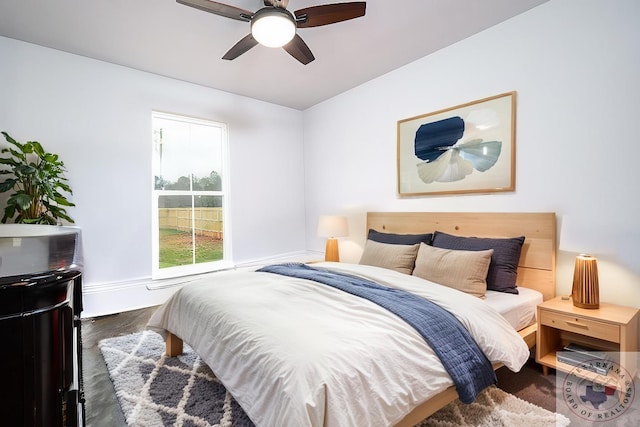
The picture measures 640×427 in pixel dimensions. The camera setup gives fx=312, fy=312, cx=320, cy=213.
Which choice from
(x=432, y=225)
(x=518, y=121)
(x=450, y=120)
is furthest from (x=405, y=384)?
(x=450, y=120)

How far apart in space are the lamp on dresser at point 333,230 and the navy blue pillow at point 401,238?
19.3 inches

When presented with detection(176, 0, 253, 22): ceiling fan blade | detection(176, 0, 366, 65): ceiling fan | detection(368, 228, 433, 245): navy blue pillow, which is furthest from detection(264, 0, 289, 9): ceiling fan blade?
detection(368, 228, 433, 245): navy blue pillow

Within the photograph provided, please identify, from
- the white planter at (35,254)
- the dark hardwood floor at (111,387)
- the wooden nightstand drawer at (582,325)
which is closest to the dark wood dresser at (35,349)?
the white planter at (35,254)

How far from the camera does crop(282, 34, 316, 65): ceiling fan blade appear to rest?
230 centimetres

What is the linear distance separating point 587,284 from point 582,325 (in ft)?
0.86

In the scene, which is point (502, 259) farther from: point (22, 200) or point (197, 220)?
point (22, 200)

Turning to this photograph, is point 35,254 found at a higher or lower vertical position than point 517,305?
higher

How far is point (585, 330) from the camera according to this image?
191 cm

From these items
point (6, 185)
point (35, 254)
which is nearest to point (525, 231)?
point (35, 254)

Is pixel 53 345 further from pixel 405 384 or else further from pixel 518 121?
pixel 518 121

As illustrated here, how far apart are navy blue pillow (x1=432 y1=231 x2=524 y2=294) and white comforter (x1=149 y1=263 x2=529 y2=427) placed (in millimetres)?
569

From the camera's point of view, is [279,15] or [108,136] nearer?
[279,15]

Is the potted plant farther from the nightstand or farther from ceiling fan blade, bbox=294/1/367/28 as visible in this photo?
the nightstand

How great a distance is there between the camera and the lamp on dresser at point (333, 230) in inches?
149
